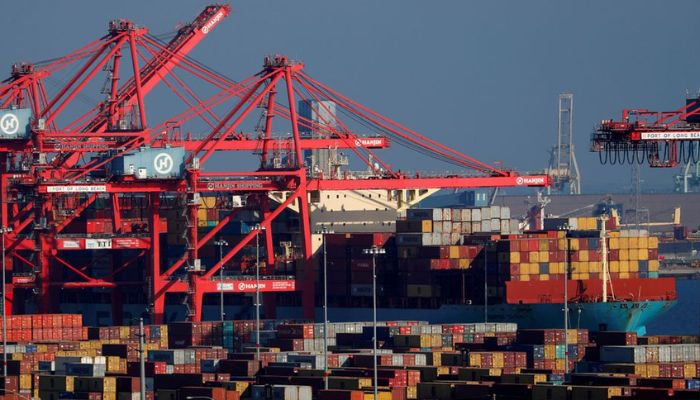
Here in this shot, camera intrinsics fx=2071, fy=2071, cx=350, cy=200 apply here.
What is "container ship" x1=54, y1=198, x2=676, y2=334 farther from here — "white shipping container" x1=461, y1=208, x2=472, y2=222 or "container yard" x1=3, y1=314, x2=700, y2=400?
"container yard" x1=3, y1=314, x2=700, y2=400

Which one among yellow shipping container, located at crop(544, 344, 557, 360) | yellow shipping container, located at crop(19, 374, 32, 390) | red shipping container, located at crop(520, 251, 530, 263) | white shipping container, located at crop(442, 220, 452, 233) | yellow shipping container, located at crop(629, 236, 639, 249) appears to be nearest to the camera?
yellow shipping container, located at crop(19, 374, 32, 390)

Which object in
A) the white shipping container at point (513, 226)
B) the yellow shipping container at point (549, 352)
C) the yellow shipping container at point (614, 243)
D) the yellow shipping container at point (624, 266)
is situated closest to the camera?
the yellow shipping container at point (549, 352)

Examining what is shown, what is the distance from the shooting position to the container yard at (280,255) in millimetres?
80125

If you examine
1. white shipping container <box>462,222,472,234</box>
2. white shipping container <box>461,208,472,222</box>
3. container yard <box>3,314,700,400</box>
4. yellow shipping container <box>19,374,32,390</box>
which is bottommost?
yellow shipping container <box>19,374,32,390</box>

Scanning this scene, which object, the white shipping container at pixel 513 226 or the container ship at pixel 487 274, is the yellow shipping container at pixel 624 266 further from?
the white shipping container at pixel 513 226

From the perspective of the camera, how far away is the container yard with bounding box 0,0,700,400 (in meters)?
80.1

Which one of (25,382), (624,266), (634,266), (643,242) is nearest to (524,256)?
(624,266)

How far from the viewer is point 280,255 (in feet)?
378

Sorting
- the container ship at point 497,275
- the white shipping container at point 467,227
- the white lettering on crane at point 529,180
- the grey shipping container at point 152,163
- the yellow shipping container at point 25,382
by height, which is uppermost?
the grey shipping container at point 152,163

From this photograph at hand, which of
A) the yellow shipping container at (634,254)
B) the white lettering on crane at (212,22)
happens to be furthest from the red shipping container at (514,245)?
the white lettering on crane at (212,22)

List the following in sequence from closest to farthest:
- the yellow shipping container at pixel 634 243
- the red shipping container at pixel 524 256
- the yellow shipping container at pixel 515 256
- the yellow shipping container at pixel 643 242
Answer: the yellow shipping container at pixel 515 256
the red shipping container at pixel 524 256
the yellow shipping container at pixel 634 243
the yellow shipping container at pixel 643 242

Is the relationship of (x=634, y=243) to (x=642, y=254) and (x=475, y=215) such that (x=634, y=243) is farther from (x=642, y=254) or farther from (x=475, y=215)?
(x=475, y=215)

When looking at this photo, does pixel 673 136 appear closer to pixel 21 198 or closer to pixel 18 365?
pixel 18 365

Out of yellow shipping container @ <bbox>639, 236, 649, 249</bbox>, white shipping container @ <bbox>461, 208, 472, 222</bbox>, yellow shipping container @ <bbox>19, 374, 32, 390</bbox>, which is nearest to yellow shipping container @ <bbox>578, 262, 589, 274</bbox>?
yellow shipping container @ <bbox>639, 236, 649, 249</bbox>
